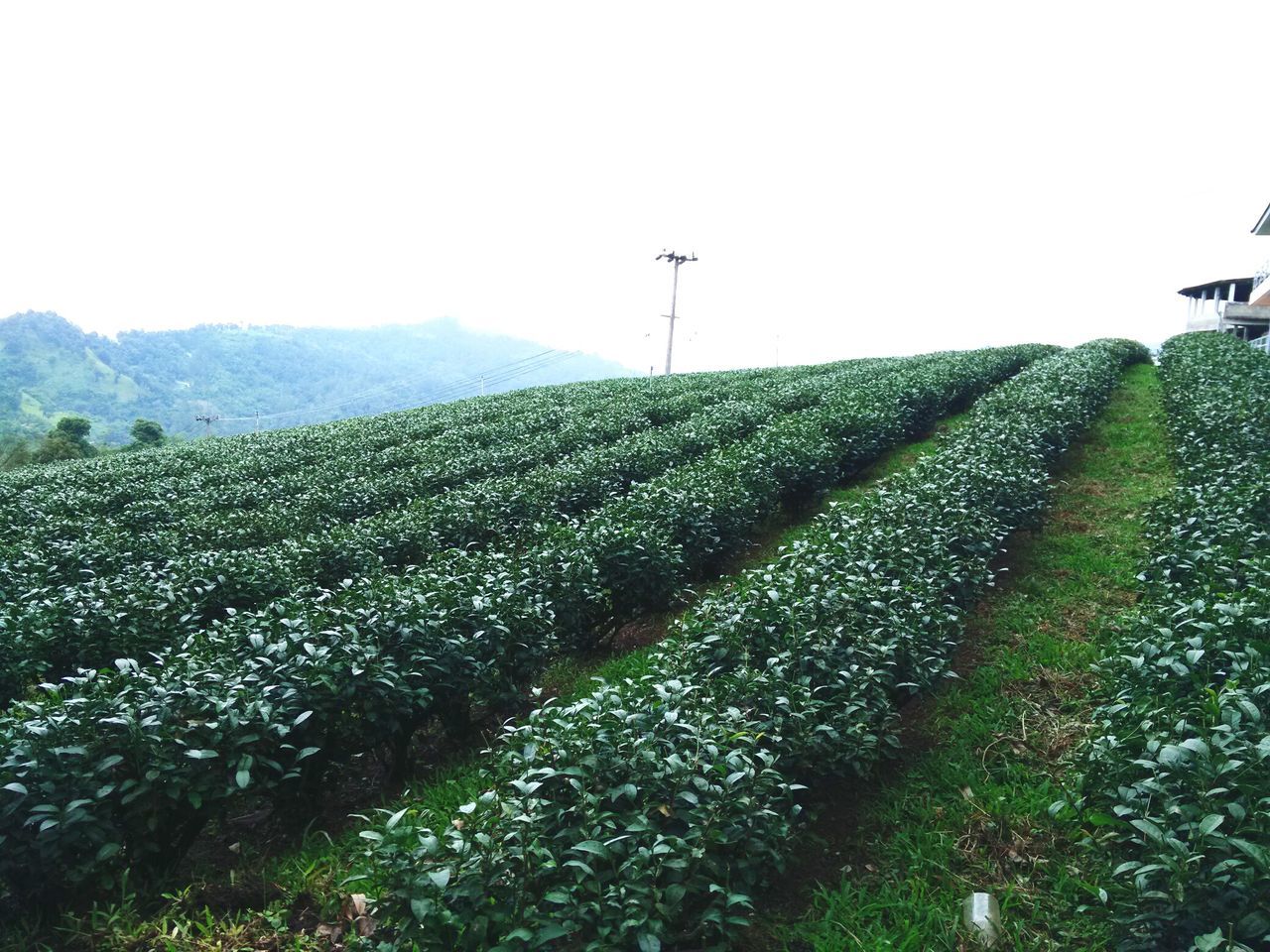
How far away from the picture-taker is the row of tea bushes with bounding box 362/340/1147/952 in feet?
8.06

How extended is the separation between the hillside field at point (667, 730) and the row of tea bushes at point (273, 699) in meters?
0.02

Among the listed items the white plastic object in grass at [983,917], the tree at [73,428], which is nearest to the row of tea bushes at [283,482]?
the white plastic object in grass at [983,917]

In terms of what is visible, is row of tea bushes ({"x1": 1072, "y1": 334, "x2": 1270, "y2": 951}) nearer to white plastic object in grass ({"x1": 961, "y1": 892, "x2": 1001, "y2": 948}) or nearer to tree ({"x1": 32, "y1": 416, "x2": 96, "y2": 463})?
white plastic object in grass ({"x1": 961, "y1": 892, "x2": 1001, "y2": 948})

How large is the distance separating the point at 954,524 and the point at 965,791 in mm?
2554

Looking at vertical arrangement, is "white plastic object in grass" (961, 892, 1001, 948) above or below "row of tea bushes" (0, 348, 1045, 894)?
below

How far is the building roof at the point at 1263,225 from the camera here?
81.2 ft

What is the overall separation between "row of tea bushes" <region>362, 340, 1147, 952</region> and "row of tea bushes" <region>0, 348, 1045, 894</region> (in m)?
0.78

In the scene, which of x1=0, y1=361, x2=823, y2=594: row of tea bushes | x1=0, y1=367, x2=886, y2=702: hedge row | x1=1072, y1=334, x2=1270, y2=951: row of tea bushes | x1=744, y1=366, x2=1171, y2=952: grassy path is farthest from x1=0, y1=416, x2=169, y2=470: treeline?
x1=1072, y1=334, x2=1270, y2=951: row of tea bushes

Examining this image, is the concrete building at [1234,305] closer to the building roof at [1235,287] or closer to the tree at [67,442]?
the building roof at [1235,287]

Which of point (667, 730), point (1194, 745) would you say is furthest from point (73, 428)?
point (1194, 745)

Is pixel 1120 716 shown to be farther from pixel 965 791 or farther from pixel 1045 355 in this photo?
pixel 1045 355

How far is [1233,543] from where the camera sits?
4957mm

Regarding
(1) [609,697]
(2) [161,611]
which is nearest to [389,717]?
(1) [609,697]

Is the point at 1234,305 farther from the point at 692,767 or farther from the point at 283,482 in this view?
the point at 692,767
